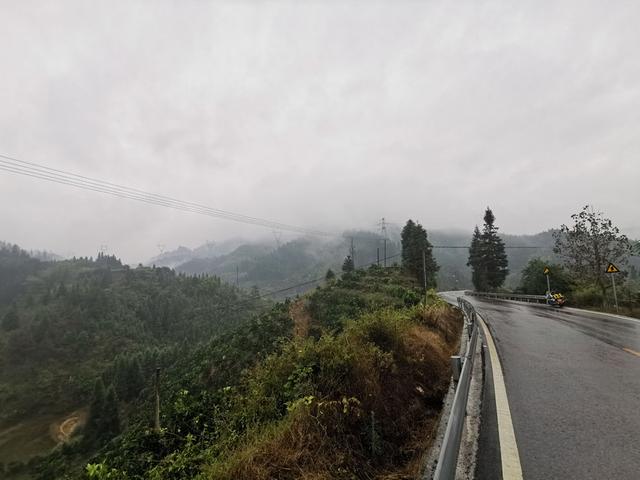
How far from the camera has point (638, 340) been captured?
959 centimetres

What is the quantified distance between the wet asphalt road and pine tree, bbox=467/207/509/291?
54.3 m

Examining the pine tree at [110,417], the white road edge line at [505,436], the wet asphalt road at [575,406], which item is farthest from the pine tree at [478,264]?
the pine tree at [110,417]

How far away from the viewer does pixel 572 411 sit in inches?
183

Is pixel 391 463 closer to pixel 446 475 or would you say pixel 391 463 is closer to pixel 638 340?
pixel 446 475

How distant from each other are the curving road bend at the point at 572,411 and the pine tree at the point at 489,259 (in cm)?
5472

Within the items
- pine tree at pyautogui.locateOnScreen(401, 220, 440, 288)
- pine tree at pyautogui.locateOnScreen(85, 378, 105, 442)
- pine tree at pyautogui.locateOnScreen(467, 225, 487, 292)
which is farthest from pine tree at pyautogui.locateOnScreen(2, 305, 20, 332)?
pine tree at pyautogui.locateOnScreen(467, 225, 487, 292)

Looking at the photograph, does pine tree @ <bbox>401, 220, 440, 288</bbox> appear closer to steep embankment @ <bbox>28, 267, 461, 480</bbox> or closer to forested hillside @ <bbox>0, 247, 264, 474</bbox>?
steep embankment @ <bbox>28, 267, 461, 480</bbox>

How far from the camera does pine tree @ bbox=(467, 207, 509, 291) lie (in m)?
59.6

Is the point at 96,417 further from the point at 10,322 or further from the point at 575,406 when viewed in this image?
the point at 10,322

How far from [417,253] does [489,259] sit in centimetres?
1159

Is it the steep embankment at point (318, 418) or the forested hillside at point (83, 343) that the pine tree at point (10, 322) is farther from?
the steep embankment at point (318, 418)

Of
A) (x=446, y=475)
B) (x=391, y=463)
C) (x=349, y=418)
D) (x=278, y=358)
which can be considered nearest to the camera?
(x=446, y=475)

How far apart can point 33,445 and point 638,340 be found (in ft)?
409

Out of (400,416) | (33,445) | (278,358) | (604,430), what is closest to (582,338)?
(604,430)
